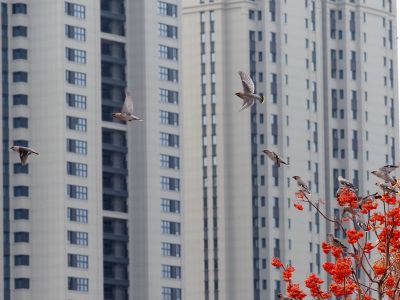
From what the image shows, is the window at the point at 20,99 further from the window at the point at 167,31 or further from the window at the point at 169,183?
the window at the point at 167,31

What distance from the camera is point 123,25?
583 ft

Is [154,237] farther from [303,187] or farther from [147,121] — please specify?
[303,187]

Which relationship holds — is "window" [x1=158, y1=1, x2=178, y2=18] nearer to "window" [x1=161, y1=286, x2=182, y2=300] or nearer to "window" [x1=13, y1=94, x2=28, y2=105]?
"window" [x1=13, y1=94, x2=28, y2=105]

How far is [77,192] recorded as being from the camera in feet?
548

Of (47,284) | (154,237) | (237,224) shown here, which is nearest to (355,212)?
(47,284)

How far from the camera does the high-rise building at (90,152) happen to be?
165 m

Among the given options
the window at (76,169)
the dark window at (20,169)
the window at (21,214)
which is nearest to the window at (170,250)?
the window at (76,169)

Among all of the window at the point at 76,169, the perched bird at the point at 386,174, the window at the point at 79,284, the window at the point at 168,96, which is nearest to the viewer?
the perched bird at the point at 386,174

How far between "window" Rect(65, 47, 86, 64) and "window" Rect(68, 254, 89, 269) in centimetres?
1614

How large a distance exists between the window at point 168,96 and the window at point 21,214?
59.4 feet

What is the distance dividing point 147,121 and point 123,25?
8.86 metres

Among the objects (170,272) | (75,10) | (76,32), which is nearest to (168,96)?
(76,32)

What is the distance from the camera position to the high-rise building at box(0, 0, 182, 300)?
16525cm

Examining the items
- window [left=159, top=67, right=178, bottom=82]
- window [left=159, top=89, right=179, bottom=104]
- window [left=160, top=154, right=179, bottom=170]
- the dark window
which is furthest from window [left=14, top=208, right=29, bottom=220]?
window [left=159, top=67, right=178, bottom=82]
